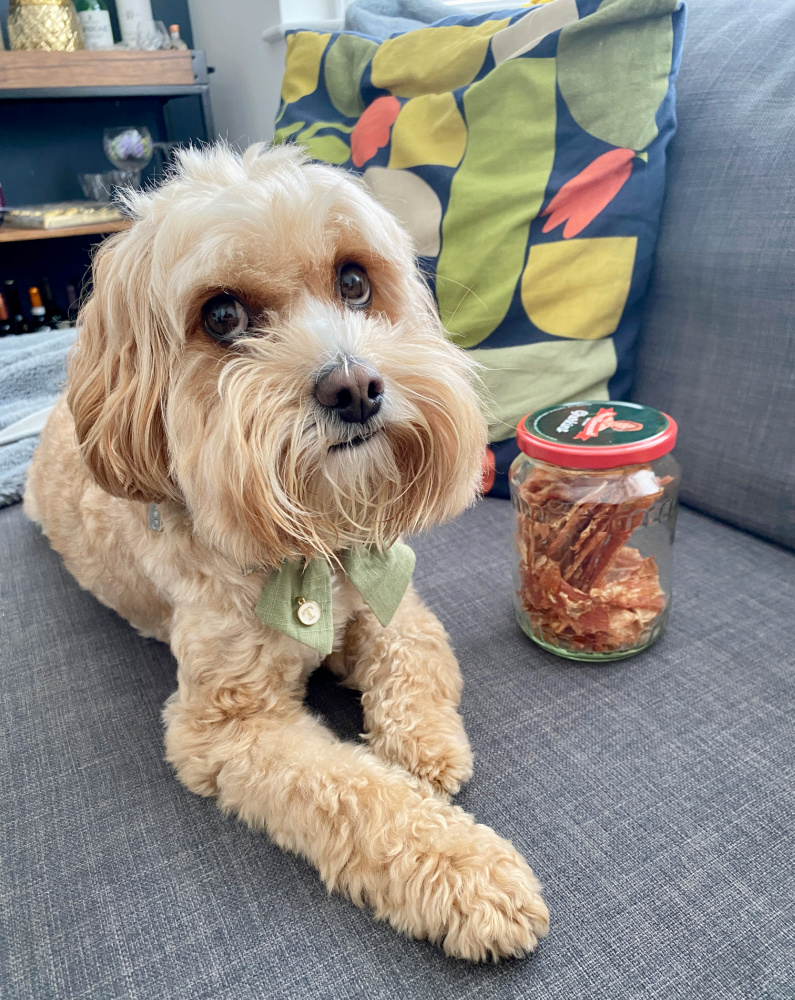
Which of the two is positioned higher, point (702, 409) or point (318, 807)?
point (702, 409)

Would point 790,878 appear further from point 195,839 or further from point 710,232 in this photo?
A: point 710,232

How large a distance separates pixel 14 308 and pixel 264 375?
2920mm

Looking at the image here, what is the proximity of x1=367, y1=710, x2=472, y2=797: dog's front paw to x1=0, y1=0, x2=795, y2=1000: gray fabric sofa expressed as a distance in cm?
3

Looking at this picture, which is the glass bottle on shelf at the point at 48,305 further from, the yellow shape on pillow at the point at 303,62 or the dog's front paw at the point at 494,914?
the dog's front paw at the point at 494,914

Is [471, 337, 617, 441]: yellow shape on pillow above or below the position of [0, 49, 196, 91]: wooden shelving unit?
below

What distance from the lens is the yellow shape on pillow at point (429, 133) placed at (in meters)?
1.60

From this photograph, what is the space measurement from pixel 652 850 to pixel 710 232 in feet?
3.74

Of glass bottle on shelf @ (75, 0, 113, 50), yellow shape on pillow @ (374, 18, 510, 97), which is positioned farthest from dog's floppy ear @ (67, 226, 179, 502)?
glass bottle on shelf @ (75, 0, 113, 50)

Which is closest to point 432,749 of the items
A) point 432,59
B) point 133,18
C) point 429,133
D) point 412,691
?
point 412,691

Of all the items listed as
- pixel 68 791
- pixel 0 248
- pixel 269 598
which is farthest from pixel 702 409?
pixel 0 248

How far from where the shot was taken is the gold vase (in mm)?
2609

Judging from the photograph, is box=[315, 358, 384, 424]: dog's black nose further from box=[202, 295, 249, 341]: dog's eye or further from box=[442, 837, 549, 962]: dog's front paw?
box=[442, 837, 549, 962]: dog's front paw

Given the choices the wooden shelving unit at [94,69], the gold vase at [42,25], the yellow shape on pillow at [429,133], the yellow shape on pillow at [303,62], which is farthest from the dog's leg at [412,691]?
the gold vase at [42,25]

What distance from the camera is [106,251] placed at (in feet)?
3.22
